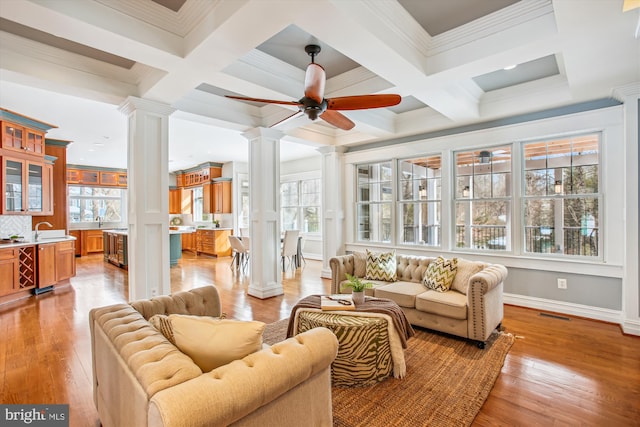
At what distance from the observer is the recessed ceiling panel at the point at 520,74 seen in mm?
3482

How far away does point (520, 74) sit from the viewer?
12.4ft

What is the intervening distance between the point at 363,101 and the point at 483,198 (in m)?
3.13

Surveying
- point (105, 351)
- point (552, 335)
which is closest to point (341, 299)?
point (105, 351)

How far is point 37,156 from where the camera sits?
541 centimetres

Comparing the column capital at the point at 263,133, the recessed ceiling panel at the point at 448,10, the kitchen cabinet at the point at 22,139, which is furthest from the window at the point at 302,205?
the recessed ceiling panel at the point at 448,10

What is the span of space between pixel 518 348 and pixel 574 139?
2840 mm

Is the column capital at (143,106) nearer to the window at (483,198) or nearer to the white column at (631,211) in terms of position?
the window at (483,198)

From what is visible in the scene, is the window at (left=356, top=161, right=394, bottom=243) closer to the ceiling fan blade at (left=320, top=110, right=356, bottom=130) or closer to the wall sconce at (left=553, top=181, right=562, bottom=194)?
the wall sconce at (left=553, top=181, right=562, bottom=194)

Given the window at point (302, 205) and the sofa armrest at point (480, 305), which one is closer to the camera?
the sofa armrest at point (480, 305)

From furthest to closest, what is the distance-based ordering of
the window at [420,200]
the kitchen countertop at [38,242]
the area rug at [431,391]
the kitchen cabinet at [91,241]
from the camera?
the kitchen cabinet at [91,241] < the window at [420,200] < the kitchen countertop at [38,242] < the area rug at [431,391]

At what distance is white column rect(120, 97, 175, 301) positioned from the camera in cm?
353

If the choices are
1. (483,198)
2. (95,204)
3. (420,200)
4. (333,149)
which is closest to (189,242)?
(95,204)

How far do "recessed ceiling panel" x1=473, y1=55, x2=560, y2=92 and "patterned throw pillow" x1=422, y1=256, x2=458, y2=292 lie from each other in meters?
2.31

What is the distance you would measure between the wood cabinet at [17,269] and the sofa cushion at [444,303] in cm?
571
